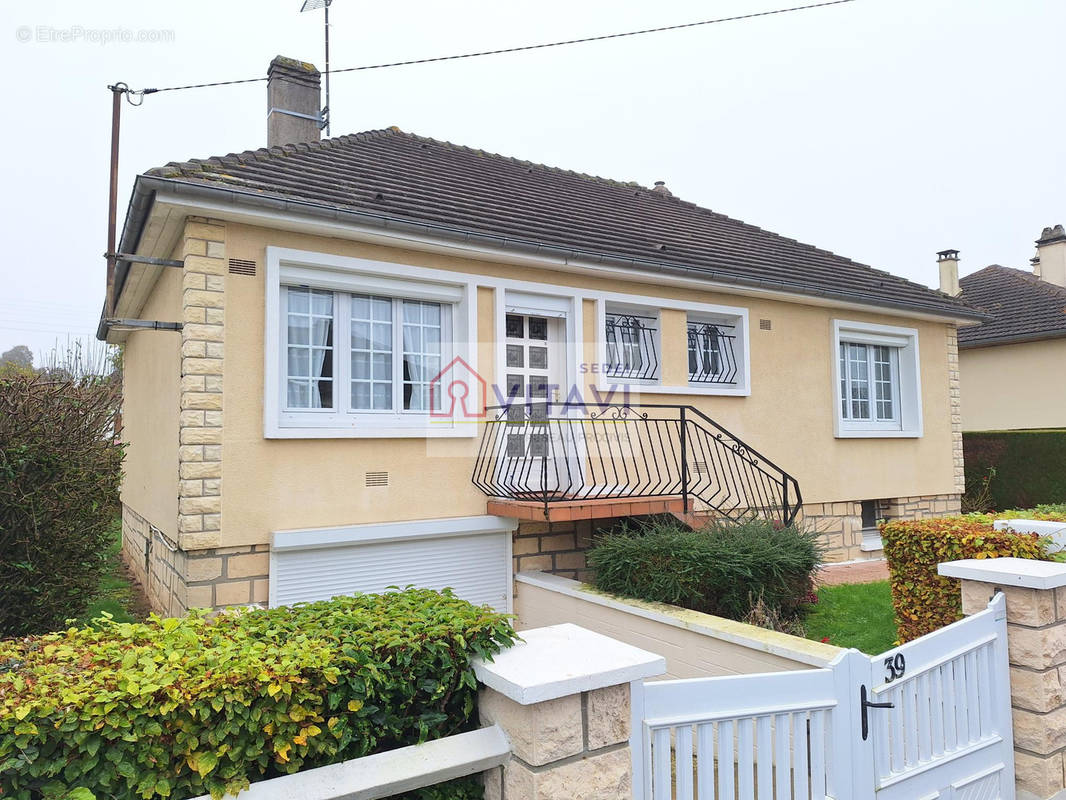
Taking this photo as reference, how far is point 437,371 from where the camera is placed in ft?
24.3

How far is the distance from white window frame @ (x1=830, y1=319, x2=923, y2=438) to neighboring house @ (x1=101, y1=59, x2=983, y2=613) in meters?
0.07

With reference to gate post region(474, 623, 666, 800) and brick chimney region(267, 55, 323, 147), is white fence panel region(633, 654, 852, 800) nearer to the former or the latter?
gate post region(474, 623, 666, 800)

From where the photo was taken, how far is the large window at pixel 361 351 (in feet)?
21.9

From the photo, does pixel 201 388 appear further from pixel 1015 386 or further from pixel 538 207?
pixel 1015 386

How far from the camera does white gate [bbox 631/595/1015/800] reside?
2807 millimetres

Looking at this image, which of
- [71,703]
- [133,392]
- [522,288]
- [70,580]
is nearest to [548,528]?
[522,288]

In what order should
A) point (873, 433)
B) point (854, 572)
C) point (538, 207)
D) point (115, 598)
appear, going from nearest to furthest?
point (115, 598)
point (854, 572)
point (538, 207)
point (873, 433)

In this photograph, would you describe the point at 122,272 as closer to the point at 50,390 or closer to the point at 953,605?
the point at 50,390

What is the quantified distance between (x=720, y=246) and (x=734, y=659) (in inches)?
286

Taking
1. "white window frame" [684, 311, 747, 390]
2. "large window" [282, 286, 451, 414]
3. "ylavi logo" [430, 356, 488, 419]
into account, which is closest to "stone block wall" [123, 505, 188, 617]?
"large window" [282, 286, 451, 414]

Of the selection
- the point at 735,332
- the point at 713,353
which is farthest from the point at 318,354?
the point at 735,332

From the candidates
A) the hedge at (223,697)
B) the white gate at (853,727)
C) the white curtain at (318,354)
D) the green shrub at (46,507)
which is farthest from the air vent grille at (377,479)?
the white gate at (853,727)

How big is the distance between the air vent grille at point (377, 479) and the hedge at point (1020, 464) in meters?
12.6

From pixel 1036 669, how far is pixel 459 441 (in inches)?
199
